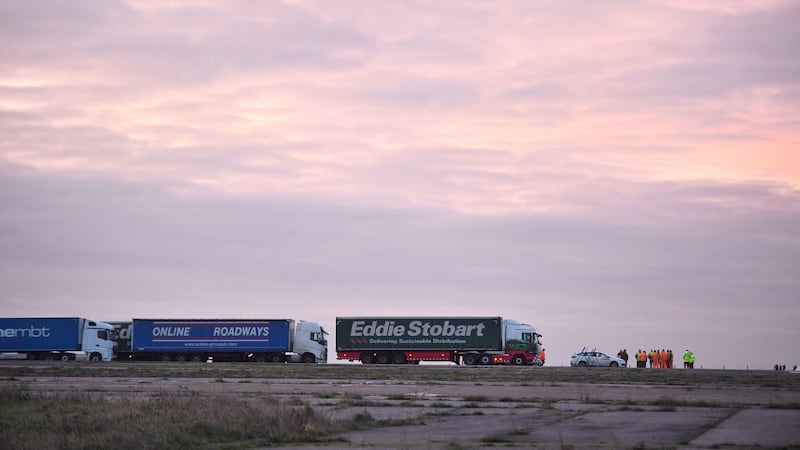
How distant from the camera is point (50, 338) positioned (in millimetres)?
88438

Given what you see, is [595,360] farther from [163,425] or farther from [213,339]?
[163,425]

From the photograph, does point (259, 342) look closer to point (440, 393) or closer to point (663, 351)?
point (663, 351)

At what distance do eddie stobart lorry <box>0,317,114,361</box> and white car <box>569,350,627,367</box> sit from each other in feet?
134

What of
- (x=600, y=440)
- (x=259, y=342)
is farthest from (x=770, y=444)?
(x=259, y=342)

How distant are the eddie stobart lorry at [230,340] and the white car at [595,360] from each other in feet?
71.7

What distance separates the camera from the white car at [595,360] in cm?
8662

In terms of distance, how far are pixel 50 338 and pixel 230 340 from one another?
15.2 meters

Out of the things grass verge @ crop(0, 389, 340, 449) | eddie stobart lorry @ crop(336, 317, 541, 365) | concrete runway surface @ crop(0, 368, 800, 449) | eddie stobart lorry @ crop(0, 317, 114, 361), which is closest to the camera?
grass verge @ crop(0, 389, 340, 449)

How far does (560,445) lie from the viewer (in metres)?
20.2

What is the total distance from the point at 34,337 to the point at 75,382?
46546 mm

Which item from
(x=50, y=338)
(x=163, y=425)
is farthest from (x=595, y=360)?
(x=163, y=425)

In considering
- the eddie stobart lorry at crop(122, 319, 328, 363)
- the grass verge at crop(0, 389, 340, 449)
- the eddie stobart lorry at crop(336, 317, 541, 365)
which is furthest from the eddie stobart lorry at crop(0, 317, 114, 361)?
the grass verge at crop(0, 389, 340, 449)

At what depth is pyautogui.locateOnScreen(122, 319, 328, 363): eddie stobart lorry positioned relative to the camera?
88438 millimetres

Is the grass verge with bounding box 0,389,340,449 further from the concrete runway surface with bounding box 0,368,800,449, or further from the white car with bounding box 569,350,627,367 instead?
the white car with bounding box 569,350,627,367
